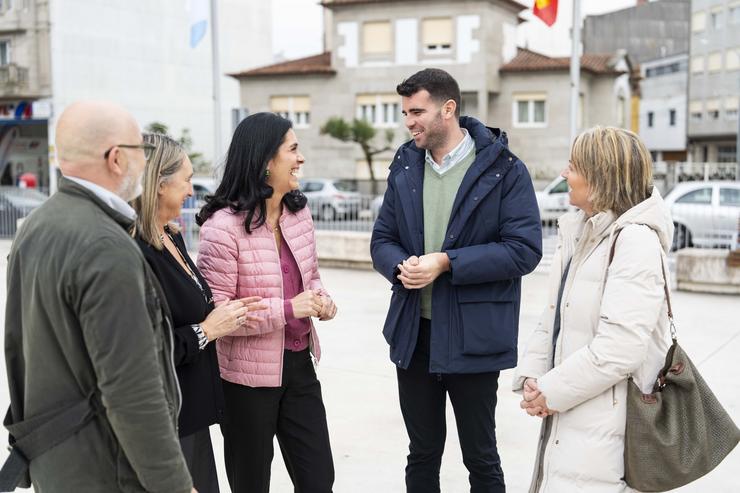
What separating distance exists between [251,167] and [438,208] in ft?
2.66

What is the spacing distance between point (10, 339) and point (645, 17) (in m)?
62.0

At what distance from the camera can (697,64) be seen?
53656mm

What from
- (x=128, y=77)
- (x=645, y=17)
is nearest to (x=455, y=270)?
(x=128, y=77)

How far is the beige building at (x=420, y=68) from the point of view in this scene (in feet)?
108

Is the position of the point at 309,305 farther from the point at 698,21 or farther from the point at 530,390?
the point at 698,21

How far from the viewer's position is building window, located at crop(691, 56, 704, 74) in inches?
2095

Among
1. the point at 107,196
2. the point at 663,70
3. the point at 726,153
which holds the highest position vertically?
the point at 663,70

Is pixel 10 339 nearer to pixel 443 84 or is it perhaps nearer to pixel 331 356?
pixel 443 84

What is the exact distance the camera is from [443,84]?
11.2 feet

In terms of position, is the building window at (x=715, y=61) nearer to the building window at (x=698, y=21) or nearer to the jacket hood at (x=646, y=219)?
the building window at (x=698, y=21)

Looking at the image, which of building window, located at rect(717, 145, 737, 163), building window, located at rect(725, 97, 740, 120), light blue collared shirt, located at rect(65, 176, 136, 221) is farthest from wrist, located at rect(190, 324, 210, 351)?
building window, located at rect(717, 145, 737, 163)

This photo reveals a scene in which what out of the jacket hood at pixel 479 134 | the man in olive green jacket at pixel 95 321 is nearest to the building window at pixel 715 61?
the jacket hood at pixel 479 134

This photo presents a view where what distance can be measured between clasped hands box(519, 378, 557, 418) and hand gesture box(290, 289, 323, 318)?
2.76ft

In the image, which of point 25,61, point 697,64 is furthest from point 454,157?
point 697,64
